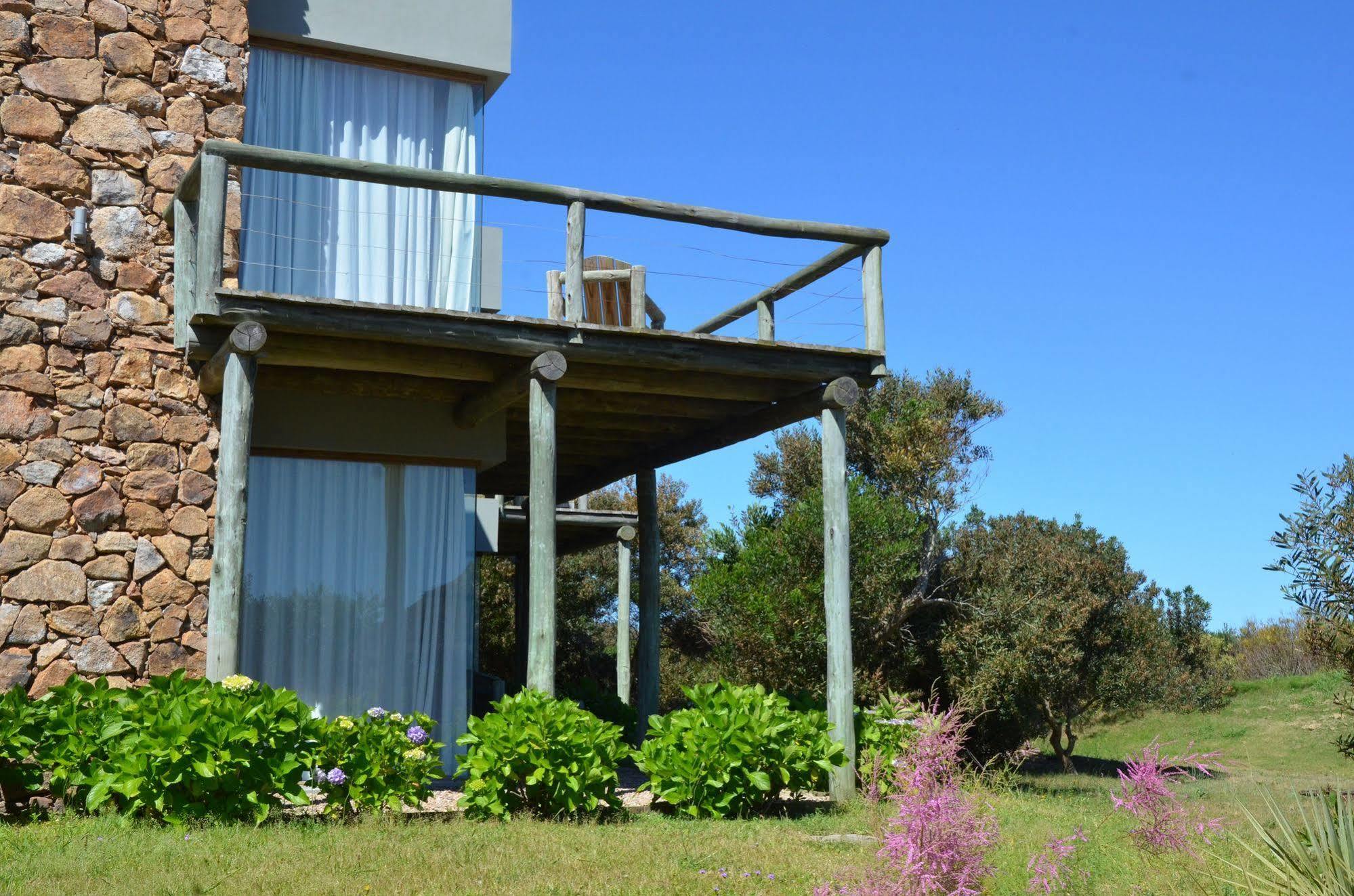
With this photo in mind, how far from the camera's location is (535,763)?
757 cm

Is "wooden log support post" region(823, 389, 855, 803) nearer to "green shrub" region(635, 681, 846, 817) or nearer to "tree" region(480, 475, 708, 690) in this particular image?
"green shrub" region(635, 681, 846, 817)

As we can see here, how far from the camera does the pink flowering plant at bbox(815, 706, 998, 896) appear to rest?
440cm

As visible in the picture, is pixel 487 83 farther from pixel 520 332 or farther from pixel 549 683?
pixel 549 683

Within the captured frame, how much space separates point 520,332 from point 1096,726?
1736 centimetres

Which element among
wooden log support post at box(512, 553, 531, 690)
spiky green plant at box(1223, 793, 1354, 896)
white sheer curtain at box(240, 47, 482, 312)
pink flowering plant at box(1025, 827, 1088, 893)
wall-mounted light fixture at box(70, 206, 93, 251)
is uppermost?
white sheer curtain at box(240, 47, 482, 312)

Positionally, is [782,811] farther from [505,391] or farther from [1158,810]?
[1158,810]

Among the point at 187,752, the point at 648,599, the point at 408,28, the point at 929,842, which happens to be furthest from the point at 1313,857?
the point at 408,28

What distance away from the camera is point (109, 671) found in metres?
8.62

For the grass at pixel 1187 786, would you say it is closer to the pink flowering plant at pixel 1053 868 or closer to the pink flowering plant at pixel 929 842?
the pink flowering plant at pixel 1053 868

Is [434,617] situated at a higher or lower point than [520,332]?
lower

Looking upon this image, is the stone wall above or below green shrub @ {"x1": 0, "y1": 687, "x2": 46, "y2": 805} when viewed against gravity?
above

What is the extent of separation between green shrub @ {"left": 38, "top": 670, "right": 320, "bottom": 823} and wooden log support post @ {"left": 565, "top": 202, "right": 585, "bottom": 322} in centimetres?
314

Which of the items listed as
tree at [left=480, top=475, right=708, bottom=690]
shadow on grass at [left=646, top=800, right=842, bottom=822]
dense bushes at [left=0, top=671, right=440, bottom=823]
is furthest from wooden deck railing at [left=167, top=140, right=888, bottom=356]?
tree at [left=480, top=475, right=708, bottom=690]

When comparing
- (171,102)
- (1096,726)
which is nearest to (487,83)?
(171,102)
